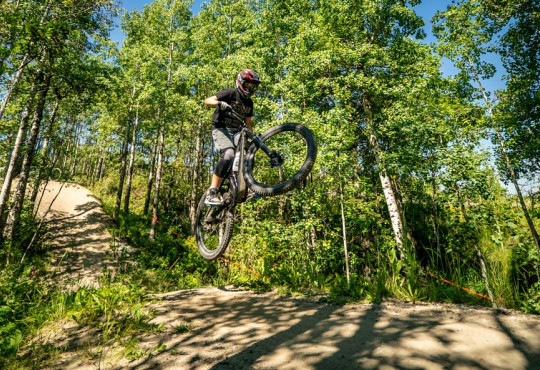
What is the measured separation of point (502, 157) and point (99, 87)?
1762cm

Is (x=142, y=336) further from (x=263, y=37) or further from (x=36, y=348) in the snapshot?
(x=263, y=37)

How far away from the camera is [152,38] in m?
18.4

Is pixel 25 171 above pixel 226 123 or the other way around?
above

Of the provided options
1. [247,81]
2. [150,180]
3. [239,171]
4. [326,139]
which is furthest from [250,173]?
[150,180]

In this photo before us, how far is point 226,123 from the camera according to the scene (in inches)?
164

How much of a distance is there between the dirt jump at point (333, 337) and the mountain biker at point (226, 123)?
2092 millimetres

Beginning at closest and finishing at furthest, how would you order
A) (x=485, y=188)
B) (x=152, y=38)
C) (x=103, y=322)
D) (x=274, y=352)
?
(x=274, y=352), (x=103, y=322), (x=485, y=188), (x=152, y=38)

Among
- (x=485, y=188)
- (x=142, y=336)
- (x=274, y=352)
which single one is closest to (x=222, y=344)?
(x=274, y=352)

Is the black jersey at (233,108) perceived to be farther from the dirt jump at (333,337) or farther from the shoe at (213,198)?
the dirt jump at (333,337)

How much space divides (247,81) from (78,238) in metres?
15.3

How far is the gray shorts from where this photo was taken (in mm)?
4105

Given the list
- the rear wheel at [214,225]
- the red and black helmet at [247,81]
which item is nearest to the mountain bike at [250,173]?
the rear wheel at [214,225]

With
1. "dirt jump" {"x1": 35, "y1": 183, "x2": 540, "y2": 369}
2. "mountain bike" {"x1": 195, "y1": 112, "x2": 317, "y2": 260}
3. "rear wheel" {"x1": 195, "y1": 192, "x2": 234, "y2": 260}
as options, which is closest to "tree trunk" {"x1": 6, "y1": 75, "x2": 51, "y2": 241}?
"dirt jump" {"x1": 35, "y1": 183, "x2": 540, "y2": 369}

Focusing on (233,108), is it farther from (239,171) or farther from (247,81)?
(239,171)
